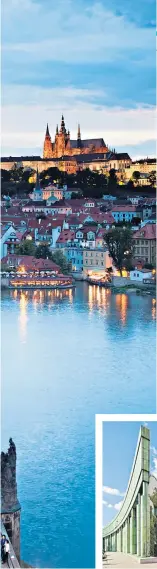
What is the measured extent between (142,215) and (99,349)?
5.44 m

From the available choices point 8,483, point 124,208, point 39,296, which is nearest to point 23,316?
point 39,296

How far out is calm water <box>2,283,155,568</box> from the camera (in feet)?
9.16

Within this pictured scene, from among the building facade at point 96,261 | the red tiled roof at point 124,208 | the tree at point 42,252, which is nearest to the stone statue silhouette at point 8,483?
the building facade at point 96,261

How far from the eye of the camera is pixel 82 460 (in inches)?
126

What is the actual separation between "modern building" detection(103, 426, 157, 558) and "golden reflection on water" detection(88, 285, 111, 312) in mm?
5358

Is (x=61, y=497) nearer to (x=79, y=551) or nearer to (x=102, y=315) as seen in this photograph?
(x=79, y=551)

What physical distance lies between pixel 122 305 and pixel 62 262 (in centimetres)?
202

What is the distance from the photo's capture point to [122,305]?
7059 mm

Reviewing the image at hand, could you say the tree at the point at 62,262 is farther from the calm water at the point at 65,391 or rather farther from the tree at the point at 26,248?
the calm water at the point at 65,391

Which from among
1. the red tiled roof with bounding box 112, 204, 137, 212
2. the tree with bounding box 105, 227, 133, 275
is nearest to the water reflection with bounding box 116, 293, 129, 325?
the tree with bounding box 105, 227, 133, 275

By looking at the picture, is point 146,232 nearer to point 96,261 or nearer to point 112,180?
point 96,261

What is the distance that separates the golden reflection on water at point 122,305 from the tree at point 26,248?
1722 millimetres

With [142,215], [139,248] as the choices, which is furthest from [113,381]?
[142,215]

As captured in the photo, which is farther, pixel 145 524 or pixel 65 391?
pixel 65 391
